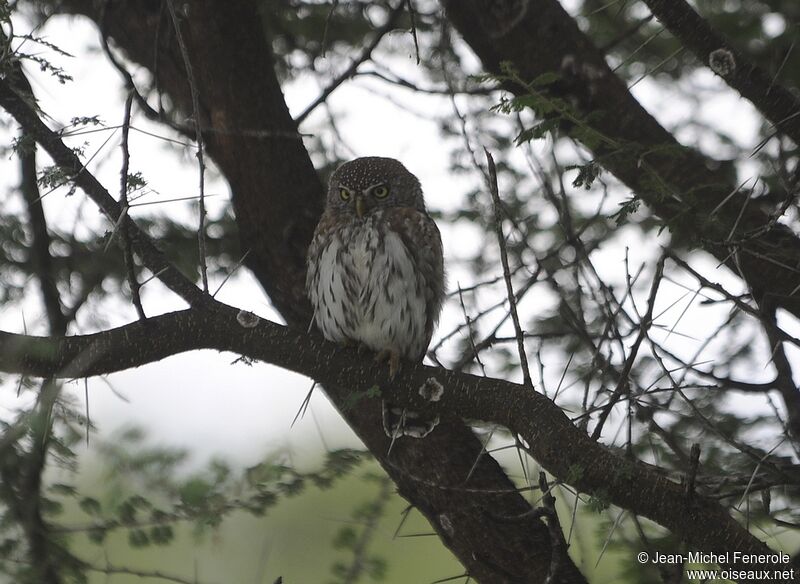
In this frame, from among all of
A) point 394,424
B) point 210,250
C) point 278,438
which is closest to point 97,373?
point 278,438

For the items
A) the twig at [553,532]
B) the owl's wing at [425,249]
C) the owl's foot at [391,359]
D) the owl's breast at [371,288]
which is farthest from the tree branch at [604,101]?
the twig at [553,532]

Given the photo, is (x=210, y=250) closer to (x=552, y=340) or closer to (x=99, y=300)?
(x=99, y=300)

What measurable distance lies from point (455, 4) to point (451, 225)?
111 cm

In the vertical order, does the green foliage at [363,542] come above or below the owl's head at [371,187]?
below

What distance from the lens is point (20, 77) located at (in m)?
3.38

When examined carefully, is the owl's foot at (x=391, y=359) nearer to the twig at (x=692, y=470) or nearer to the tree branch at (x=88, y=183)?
the tree branch at (x=88, y=183)

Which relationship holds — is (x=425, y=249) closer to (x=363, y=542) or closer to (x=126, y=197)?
(x=363, y=542)

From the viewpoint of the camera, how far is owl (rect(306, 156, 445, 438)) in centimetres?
428

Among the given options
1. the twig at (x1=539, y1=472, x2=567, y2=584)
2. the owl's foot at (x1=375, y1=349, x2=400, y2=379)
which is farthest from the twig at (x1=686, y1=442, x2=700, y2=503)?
the owl's foot at (x1=375, y1=349, x2=400, y2=379)

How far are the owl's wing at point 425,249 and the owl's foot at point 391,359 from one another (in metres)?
0.46

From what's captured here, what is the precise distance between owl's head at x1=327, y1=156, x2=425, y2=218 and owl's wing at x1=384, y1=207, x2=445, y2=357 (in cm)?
12

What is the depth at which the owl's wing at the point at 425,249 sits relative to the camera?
4.41 metres

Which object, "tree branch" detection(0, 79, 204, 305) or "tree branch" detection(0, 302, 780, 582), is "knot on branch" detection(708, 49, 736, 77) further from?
"tree branch" detection(0, 79, 204, 305)

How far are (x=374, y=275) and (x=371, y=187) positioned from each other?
569mm
